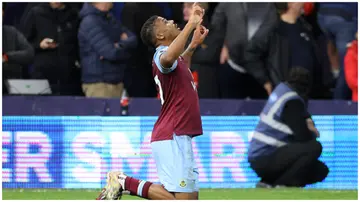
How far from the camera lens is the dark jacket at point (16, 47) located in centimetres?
1392

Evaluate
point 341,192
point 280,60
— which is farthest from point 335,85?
point 341,192

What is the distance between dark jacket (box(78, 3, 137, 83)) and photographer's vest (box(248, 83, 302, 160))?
1.95 m

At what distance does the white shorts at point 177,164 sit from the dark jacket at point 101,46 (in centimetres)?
494

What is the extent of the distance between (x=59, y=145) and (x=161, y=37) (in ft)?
16.1

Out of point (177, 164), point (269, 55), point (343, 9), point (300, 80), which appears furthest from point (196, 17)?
point (343, 9)

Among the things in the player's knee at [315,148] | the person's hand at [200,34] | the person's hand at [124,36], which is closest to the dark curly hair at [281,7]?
the player's knee at [315,148]

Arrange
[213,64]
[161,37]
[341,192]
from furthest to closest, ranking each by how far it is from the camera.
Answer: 1. [213,64]
2. [341,192]
3. [161,37]

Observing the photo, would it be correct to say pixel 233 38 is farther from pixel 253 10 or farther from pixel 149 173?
pixel 149 173

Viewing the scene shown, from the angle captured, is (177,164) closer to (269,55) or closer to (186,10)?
(186,10)

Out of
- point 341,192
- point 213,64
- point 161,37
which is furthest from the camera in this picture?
point 213,64

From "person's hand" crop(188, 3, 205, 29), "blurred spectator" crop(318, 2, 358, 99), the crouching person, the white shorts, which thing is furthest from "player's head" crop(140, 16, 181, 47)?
"blurred spectator" crop(318, 2, 358, 99)

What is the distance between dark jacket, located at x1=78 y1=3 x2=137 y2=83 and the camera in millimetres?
13906

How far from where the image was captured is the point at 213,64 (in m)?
14.2

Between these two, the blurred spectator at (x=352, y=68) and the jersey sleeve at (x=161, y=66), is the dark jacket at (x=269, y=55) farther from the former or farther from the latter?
the jersey sleeve at (x=161, y=66)
